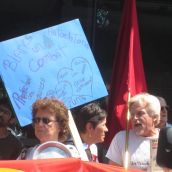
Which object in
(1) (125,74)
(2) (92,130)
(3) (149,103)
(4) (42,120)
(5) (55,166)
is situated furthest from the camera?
(1) (125,74)

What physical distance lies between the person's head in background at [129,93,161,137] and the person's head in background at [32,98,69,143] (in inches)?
21.4

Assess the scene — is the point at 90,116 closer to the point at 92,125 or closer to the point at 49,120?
the point at 92,125

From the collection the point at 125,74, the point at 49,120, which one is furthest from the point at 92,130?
the point at 125,74

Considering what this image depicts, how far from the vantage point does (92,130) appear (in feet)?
14.0

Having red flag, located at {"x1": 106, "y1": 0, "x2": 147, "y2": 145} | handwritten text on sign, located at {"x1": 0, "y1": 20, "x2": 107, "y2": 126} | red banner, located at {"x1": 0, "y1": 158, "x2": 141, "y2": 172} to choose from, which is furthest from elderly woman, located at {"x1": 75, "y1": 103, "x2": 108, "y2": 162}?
red banner, located at {"x1": 0, "y1": 158, "x2": 141, "y2": 172}

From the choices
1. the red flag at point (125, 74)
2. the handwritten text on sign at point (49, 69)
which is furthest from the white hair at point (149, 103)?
the red flag at point (125, 74)

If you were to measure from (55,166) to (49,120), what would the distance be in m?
0.56

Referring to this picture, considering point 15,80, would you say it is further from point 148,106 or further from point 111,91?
point 111,91

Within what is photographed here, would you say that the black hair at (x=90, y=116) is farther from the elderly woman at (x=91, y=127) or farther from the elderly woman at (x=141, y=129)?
the elderly woman at (x=141, y=129)

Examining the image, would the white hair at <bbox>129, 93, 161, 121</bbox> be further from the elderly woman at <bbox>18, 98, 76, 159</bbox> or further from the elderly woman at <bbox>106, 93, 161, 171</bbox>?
the elderly woman at <bbox>18, 98, 76, 159</bbox>

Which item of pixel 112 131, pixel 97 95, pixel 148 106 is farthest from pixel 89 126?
pixel 112 131

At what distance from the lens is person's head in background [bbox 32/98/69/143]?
349 centimetres

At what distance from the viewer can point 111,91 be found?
16.8 ft

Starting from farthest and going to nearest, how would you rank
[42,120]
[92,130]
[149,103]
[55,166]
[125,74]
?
[125,74] < [92,130] < [149,103] < [42,120] < [55,166]
